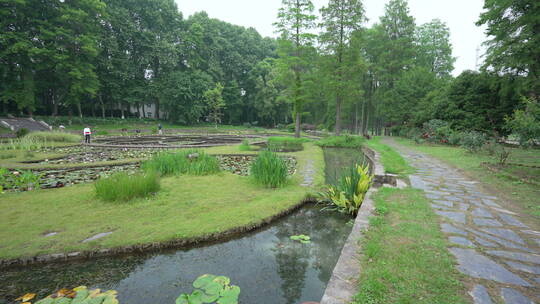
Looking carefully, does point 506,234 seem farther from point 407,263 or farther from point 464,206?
point 407,263

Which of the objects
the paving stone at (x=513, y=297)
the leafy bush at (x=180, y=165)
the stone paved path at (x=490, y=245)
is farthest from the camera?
the leafy bush at (x=180, y=165)

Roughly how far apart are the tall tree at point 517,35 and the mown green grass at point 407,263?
13523mm

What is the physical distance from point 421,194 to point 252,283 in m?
3.98

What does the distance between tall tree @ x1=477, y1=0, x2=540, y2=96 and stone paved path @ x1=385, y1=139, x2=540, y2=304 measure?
11.8 metres

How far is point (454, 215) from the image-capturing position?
3.62 metres

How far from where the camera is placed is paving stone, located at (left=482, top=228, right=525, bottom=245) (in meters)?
2.80

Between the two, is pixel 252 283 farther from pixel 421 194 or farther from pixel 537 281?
pixel 421 194

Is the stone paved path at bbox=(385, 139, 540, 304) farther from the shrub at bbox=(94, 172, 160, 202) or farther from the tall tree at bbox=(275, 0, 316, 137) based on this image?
the tall tree at bbox=(275, 0, 316, 137)

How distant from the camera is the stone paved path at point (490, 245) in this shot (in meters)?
1.93

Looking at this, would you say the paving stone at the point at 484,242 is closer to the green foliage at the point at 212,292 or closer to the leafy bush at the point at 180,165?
the green foliage at the point at 212,292

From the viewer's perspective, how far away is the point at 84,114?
34719mm

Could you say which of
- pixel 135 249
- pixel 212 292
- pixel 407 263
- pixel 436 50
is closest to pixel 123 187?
pixel 135 249

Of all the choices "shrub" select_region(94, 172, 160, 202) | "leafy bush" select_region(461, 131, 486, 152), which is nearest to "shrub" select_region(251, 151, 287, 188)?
"shrub" select_region(94, 172, 160, 202)

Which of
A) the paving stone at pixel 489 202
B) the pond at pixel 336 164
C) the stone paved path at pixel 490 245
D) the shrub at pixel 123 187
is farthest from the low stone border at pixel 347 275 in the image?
the shrub at pixel 123 187
